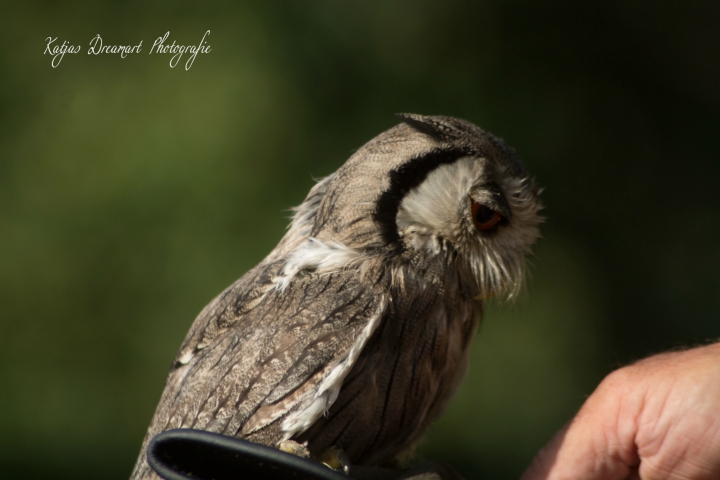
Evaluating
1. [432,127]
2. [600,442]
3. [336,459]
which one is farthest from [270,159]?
[600,442]

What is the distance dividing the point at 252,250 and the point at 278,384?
108 inches

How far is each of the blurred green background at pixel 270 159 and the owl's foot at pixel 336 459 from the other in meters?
2.68

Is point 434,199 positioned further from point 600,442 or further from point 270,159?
point 270,159

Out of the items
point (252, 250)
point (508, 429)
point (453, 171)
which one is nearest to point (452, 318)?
point (453, 171)

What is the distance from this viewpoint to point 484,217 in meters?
1.23

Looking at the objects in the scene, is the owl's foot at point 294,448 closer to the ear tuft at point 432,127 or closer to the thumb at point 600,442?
the thumb at point 600,442

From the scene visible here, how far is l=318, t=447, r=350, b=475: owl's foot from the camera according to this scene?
109 centimetres

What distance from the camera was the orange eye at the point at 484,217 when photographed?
4.00 feet

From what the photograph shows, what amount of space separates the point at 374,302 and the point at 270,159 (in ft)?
9.43

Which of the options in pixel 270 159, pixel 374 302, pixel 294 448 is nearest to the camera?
pixel 294 448

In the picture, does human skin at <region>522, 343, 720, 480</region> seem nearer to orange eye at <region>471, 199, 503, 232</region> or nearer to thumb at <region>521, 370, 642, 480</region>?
thumb at <region>521, 370, 642, 480</region>

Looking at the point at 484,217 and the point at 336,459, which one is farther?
the point at 484,217

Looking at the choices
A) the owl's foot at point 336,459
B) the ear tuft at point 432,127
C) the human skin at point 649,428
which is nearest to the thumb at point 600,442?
the human skin at point 649,428

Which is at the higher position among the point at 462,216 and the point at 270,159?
the point at 270,159
